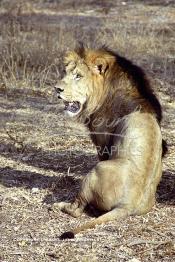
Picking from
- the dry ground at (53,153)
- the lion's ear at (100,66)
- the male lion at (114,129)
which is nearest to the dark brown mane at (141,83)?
the male lion at (114,129)

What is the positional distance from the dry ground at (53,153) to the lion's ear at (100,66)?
0.92m

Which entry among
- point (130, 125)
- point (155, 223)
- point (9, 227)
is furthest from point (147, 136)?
point (9, 227)

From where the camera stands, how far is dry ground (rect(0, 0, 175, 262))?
4328 millimetres

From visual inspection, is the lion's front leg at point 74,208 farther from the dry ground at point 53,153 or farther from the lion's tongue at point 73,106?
the lion's tongue at point 73,106

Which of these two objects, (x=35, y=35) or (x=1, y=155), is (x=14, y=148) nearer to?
(x=1, y=155)

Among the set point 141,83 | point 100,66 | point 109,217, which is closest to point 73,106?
point 100,66

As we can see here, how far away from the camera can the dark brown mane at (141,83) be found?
4996 mm

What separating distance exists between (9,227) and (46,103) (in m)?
3.59

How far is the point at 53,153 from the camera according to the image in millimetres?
6359

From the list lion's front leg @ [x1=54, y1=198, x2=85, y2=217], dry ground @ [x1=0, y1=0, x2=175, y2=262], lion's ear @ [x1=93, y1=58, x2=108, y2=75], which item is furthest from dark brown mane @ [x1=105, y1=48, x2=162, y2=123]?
lion's front leg @ [x1=54, y1=198, x2=85, y2=217]

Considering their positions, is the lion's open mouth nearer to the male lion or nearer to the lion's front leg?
the male lion

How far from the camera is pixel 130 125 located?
15.9 ft

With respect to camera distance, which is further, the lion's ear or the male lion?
the lion's ear

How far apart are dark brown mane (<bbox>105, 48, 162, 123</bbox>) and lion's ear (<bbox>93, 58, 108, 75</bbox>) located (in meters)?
0.12
